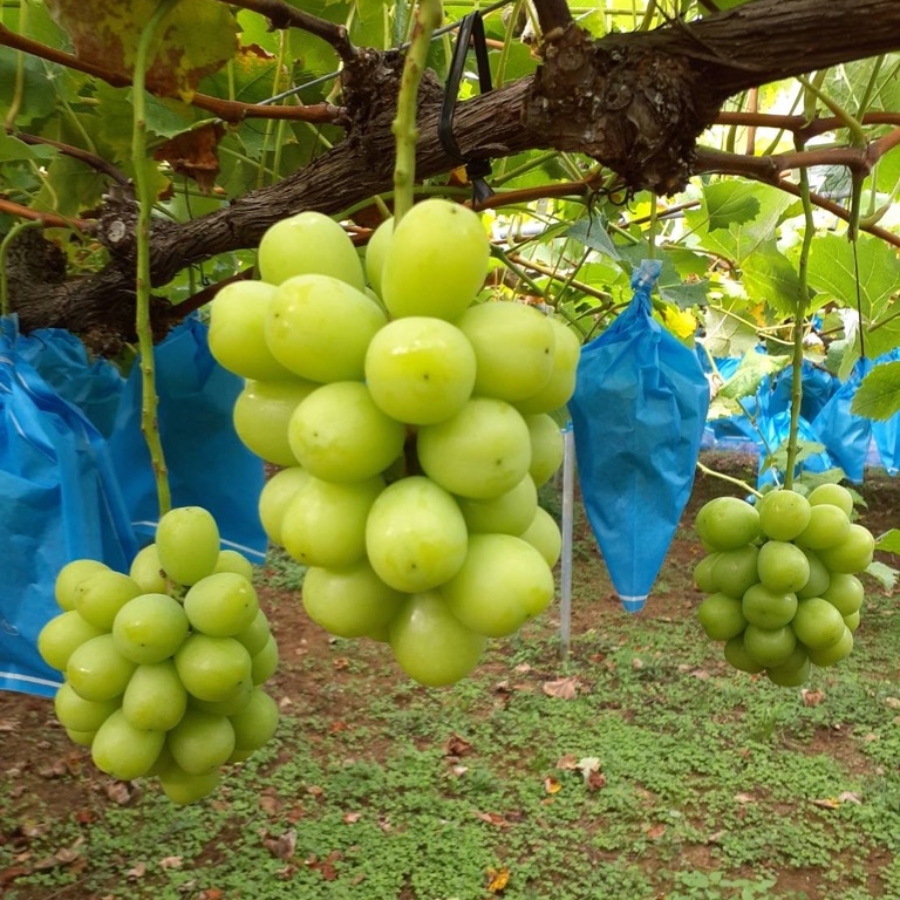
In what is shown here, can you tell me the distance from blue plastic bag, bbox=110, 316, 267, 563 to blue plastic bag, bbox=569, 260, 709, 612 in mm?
551

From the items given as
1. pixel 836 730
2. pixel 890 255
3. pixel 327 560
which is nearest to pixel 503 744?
pixel 836 730

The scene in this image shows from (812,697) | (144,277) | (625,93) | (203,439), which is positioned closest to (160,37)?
(144,277)

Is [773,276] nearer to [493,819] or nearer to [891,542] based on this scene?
[891,542]

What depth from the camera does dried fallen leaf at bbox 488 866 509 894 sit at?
2.51 metres

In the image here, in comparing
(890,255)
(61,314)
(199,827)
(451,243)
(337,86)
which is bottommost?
(199,827)

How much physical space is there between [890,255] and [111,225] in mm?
1212

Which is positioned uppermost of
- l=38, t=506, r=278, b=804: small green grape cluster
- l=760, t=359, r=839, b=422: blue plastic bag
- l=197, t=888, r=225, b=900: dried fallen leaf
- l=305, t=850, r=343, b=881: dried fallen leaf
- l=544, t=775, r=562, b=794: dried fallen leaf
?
l=760, t=359, r=839, b=422: blue plastic bag

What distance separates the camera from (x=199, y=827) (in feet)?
8.81

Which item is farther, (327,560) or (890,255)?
(890,255)

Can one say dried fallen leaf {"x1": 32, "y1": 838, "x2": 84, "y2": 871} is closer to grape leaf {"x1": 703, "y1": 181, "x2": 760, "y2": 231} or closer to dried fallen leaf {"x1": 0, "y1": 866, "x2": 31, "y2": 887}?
dried fallen leaf {"x1": 0, "y1": 866, "x2": 31, "y2": 887}

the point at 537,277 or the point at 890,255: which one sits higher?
the point at 537,277

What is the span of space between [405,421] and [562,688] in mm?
3414

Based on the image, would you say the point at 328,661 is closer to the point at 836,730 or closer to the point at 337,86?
the point at 836,730

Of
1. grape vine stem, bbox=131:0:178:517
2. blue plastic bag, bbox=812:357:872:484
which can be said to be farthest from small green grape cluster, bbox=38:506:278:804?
blue plastic bag, bbox=812:357:872:484
